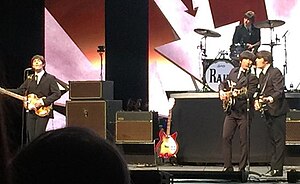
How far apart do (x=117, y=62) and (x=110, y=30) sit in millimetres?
535

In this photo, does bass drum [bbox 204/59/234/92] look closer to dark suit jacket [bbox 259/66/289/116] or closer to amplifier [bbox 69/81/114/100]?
amplifier [bbox 69/81/114/100]

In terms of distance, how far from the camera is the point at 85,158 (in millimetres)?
740

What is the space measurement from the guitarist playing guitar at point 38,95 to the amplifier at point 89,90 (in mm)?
772

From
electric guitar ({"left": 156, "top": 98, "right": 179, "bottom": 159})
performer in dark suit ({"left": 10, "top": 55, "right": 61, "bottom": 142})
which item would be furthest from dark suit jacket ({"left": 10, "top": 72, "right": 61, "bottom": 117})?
electric guitar ({"left": 156, "top": 98, "right": 179, "bottom": 159})

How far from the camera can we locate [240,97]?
711 cm

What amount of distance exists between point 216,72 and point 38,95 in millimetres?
2569

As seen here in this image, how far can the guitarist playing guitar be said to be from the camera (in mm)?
7930

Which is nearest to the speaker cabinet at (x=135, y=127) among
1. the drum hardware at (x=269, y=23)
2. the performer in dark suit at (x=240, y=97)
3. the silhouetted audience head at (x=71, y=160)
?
the performer in dark suit at (x=240, y=97)

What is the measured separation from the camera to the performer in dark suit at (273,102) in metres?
7.05

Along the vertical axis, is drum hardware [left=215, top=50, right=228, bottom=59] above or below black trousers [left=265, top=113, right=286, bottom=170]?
above

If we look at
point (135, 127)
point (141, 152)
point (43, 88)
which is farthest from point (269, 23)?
point (43, 88)

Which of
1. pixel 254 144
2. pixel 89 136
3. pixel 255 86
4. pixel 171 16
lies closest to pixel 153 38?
pixel 171 16

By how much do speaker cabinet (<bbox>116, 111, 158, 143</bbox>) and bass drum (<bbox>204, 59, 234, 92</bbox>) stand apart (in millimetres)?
1198

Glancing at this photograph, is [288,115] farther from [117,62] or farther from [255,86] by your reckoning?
[117,62]
